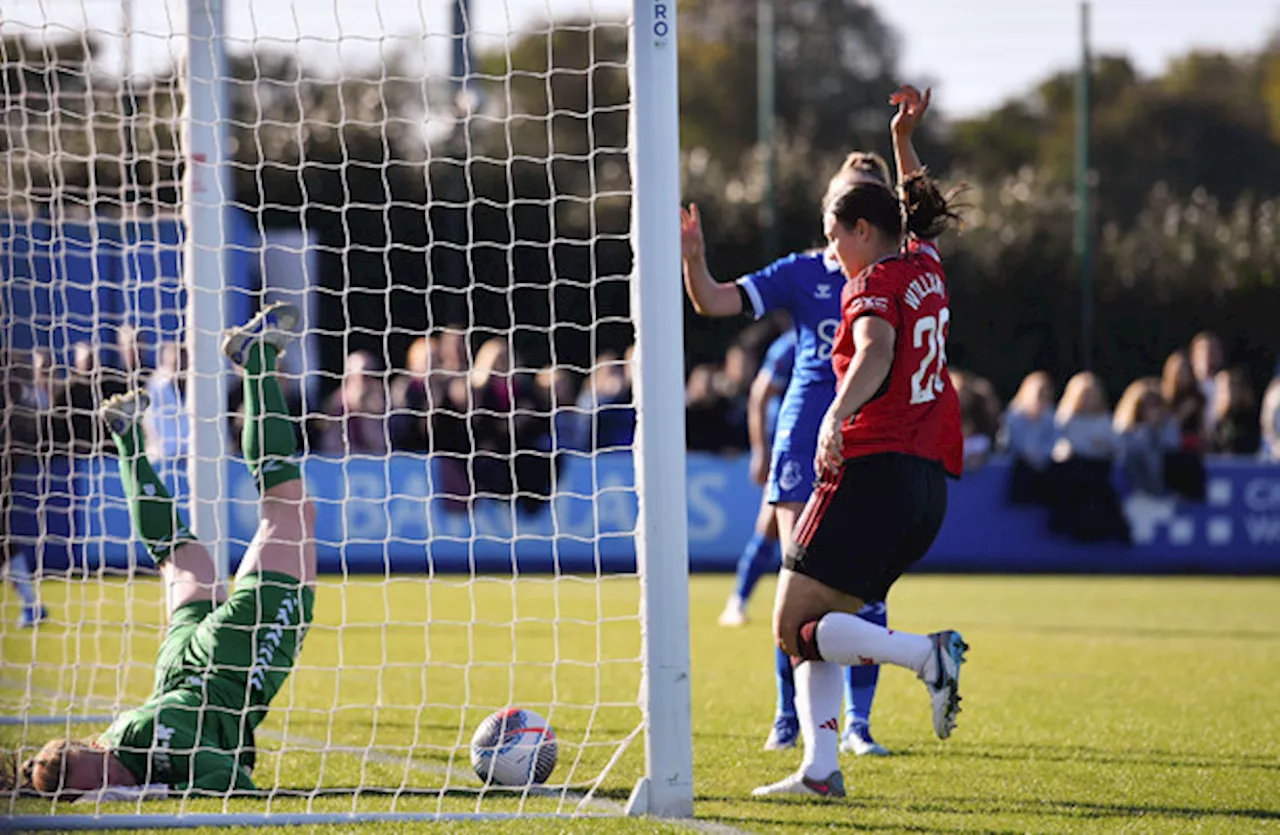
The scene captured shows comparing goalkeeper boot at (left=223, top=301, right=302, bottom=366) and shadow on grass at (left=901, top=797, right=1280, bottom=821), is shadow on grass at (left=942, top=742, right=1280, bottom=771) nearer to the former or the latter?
shadow on grass at (left=901, top=797, right=1280, bottom=821)

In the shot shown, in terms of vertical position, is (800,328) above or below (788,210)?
below

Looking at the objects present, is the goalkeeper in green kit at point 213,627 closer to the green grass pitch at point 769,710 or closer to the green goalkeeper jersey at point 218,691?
the green goalkeeper jersey at point 218,691

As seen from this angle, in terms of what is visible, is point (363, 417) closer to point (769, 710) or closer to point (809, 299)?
point (769, 710)

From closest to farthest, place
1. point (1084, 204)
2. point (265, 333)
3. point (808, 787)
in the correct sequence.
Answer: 1. point (808, 787)
2. point (265, 333)
3. point (1084, 204)

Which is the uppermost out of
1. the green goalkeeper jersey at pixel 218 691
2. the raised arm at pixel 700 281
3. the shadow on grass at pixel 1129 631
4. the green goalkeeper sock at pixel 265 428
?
the raised arm at pixel 700 281

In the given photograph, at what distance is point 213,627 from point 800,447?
2210mm

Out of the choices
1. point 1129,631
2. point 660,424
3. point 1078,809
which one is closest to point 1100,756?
point 1078,809

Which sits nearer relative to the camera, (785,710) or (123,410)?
(123,410)

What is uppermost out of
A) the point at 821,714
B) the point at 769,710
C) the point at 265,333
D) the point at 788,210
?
the point at 788,210

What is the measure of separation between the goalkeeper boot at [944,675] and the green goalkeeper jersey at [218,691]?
223 centimetres

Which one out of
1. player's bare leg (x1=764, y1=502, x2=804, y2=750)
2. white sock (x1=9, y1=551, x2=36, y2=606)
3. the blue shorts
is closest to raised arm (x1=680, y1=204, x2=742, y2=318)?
the blue shorts

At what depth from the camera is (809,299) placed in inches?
252

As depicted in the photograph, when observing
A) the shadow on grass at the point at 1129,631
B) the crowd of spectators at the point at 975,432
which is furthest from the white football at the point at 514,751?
the crowd of spectators at the point at 975,432

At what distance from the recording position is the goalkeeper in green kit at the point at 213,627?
5.56 meters
